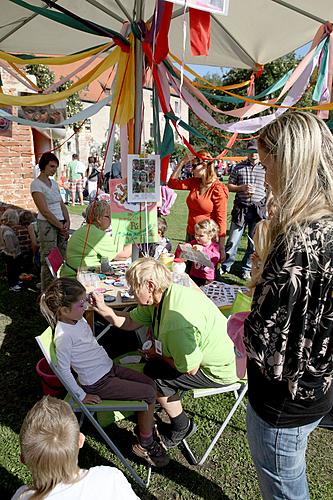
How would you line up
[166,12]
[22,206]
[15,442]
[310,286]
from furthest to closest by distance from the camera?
[22,206] → [15,442] → [166,12] → [310,286]

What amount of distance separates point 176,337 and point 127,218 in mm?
1149

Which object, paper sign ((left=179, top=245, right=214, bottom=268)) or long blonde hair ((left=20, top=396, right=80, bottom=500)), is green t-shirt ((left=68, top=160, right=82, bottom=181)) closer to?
paper sign ((left=179, top=245, right=214, bottom=268))

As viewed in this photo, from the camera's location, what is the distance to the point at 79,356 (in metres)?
2.29

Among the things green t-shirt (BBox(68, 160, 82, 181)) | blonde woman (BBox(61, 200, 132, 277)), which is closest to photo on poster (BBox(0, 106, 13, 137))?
blonde woman (BBox(61, 200, 132, 277))

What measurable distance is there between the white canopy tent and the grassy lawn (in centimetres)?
290

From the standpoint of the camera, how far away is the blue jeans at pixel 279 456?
1.33 metres

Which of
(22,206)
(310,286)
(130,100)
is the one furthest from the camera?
(22,206)

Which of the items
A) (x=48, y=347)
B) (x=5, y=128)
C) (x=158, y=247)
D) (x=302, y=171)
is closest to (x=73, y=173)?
(x=5, y=128)

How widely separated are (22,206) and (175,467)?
5.22m

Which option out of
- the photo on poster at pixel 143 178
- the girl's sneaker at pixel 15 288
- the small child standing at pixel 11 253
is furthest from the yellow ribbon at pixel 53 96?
the girl's sneaker at pixel 15 288

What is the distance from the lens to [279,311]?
3.81 feet

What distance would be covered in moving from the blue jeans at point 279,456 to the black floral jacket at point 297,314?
16 cm

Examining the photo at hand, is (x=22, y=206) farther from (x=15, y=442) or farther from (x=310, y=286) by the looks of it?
(x=310, y=286)

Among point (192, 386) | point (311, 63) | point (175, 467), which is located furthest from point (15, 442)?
point (311, 63)
